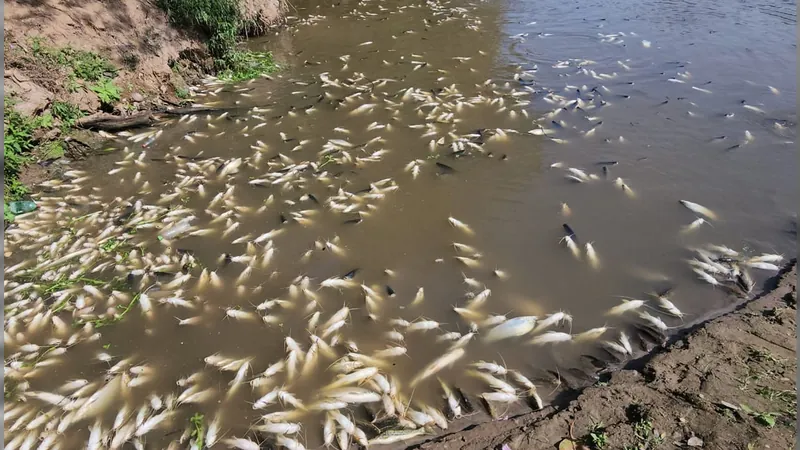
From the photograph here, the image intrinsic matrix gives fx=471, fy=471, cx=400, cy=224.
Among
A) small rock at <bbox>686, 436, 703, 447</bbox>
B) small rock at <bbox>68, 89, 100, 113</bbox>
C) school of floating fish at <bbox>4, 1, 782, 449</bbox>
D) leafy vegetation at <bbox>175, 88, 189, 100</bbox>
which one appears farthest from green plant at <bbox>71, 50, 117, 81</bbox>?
small rock at <bbox>686, 436, 703, 447</bbox>

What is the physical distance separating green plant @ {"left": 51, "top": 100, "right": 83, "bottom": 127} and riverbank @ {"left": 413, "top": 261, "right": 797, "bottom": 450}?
704cm

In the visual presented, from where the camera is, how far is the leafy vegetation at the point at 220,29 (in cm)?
914

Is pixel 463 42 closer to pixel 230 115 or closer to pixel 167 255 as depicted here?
pixel 230 115

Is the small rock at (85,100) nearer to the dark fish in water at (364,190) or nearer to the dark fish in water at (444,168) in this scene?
the dark fish in water at (364,190)

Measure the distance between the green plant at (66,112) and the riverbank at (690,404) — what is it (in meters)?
7.04

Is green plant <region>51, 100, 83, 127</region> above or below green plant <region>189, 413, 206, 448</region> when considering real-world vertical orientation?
above

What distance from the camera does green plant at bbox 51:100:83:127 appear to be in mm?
6891

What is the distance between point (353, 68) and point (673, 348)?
786cm

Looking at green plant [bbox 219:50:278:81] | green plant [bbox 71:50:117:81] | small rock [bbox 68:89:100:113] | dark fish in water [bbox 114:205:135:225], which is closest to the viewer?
dark fish in water [bbox 114:205:135:225]

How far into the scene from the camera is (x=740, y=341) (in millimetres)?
3666

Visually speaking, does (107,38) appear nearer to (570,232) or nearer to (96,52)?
(96,52)

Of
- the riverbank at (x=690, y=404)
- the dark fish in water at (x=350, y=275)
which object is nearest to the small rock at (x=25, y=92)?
the dark fish in water at (x=350, y=275)

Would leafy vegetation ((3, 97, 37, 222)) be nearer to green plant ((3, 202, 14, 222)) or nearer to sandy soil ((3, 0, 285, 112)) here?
green plant ((3, 202, 14, 222))

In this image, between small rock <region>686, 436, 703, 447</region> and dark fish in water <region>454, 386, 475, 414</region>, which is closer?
small rock <region>686, 436, 703, 447</region>
